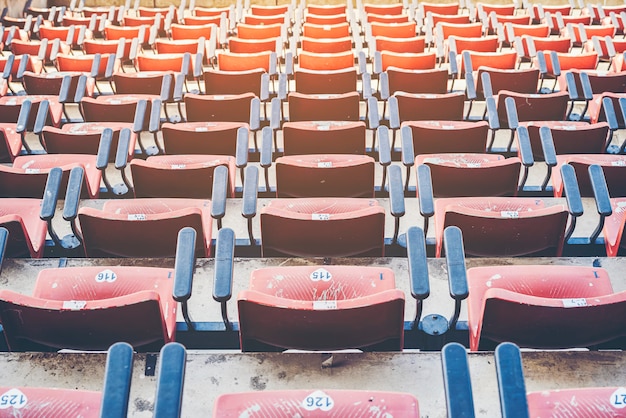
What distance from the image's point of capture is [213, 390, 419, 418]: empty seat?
2.67 feet

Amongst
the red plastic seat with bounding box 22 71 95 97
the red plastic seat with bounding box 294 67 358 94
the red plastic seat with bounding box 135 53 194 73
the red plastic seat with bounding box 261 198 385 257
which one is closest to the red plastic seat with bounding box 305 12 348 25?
the red plastic seat with bounding box 135 53 194 73

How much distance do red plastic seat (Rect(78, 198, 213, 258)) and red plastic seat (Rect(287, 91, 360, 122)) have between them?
773mm

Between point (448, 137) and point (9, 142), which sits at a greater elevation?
point (448, 137)

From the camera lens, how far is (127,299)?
3.24 ft

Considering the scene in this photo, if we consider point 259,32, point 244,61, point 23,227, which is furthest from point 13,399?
point 259,32

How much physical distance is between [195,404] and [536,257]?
829 millimetres

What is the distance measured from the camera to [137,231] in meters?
1.32

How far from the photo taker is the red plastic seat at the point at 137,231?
4.25 feet

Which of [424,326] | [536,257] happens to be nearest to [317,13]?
[536,257]

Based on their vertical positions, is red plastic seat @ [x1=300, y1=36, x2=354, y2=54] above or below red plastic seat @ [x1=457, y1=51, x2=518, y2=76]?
below

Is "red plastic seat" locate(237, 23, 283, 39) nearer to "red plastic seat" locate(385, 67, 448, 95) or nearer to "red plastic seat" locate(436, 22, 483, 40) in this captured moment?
"red plastic seat" locate(436, 22, 483, 40)

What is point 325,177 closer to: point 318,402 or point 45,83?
point 318,402

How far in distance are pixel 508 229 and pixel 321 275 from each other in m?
0.44

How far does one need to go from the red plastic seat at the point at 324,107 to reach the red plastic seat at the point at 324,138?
0.22 m
